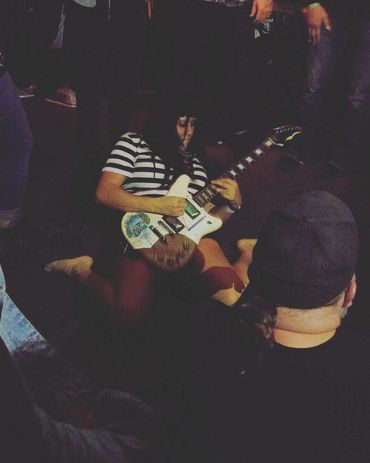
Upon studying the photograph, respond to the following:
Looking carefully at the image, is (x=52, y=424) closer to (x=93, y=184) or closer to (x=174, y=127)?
(x=174, y=127)

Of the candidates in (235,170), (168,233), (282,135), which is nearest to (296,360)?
(168,233)

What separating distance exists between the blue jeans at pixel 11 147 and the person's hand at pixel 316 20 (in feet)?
6.94

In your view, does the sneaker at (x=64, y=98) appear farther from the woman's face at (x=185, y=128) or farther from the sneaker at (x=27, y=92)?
the woman's face at (x=185, y=128)

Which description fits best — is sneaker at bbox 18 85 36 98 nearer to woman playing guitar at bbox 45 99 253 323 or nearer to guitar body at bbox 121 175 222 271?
woman playing guitar at bbox 45 99 253 323

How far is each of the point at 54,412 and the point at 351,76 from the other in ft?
10.6

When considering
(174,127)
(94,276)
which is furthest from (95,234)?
(174,127)

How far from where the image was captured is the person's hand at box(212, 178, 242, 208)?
2.45 meters

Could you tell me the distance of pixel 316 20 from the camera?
3.31 metres

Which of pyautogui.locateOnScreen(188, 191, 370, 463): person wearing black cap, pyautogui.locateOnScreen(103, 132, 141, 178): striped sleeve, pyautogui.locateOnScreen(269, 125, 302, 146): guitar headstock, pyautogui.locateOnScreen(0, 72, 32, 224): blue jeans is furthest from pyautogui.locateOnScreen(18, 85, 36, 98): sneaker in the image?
pyautogui.locateOnScreen(188, 191, 370, 463): person wearing black cap

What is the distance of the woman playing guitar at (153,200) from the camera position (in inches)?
88.4

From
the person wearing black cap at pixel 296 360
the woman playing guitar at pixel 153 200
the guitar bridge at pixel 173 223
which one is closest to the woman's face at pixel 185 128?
the woman playing guitar at pixel 153 200

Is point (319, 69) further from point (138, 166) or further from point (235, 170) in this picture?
point (138, 166)

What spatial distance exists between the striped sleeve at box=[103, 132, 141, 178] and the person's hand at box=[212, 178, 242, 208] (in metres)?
0.45

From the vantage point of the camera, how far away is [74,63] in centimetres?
300
